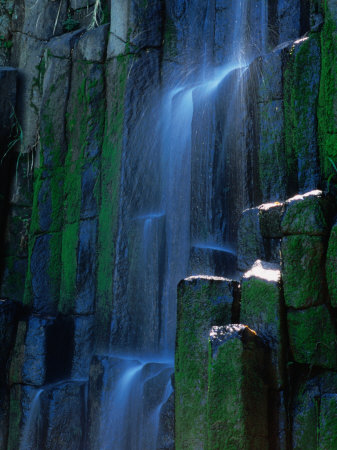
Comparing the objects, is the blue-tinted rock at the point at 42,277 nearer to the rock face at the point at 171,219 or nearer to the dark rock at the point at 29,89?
the rock face at the point at 171,219

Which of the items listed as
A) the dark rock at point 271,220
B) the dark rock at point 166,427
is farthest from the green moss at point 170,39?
the dark rock at point 166,427

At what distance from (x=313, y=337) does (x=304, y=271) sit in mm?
362

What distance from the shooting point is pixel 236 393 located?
2832 millimetres

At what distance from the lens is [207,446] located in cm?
291

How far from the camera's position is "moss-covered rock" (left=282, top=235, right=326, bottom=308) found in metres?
3.10

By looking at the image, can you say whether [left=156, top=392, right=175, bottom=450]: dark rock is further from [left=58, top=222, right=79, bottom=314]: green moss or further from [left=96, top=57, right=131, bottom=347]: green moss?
[left=58, top=222, right=79, bottom=314]: green moss

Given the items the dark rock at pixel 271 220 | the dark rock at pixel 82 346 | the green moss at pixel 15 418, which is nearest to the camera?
the dark rock at pixel 271 220

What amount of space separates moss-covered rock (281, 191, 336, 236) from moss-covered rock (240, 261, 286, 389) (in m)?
0.28

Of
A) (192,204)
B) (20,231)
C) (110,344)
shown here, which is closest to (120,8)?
(192,204)

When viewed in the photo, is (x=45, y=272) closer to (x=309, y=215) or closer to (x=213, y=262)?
(x=213, y=262)

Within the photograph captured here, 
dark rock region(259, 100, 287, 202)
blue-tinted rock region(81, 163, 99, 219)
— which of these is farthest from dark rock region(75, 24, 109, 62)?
dark rock region(259, 100, 287, 202)

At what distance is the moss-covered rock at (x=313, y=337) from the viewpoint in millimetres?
3064

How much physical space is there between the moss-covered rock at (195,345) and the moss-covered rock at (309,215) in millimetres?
484

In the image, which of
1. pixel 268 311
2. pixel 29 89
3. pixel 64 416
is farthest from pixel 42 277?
pixel 268 311
